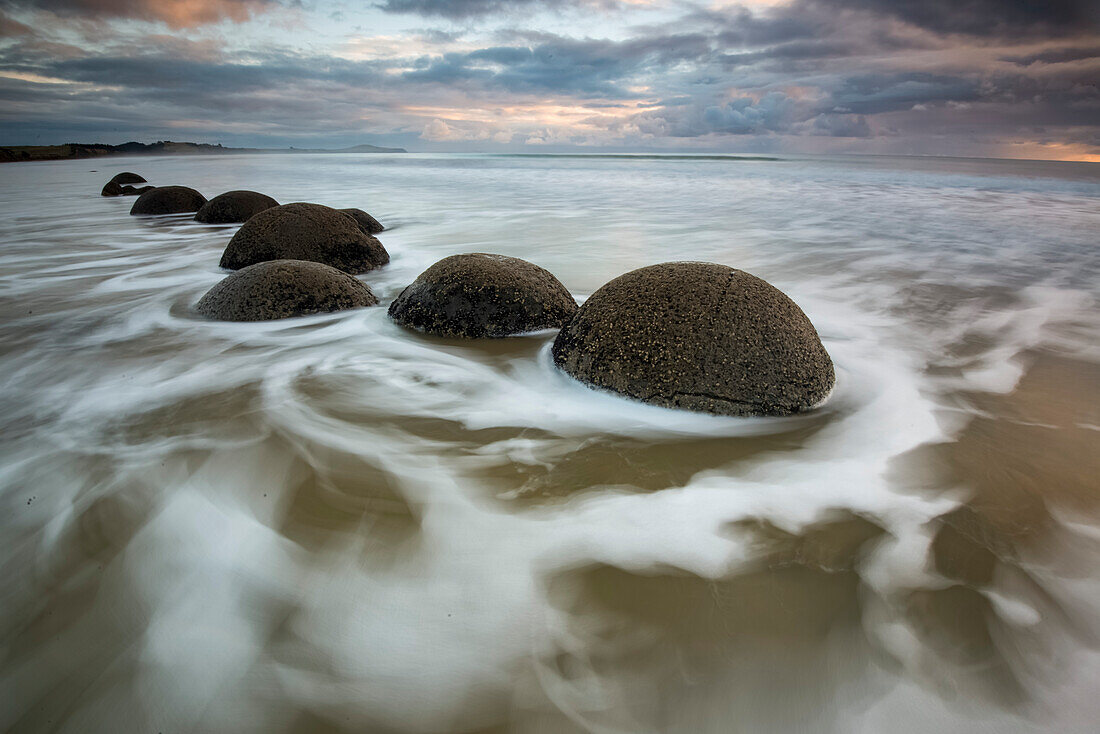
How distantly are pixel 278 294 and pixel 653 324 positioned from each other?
3311 millimetres

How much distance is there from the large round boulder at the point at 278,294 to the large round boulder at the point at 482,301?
964mm

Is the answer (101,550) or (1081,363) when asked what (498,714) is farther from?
(1081,363)

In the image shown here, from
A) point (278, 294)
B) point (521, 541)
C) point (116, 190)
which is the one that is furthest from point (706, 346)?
point (116, 190)

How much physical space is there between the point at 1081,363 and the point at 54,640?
5610 millimetres

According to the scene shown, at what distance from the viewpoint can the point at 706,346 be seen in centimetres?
314

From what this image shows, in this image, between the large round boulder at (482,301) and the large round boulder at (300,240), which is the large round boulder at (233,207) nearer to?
the large round boulder at (300,240)

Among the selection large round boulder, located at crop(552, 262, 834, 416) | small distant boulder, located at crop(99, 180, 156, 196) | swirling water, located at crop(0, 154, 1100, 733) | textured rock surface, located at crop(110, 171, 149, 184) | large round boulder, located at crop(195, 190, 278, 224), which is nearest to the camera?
swirling water, located at crop(0, 154, 1100, 733)

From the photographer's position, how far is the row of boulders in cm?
314

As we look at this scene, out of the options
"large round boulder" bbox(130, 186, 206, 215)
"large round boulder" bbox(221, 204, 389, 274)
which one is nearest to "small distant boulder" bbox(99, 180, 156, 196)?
"large round boulder" bbox(130, 186, 206, 215)

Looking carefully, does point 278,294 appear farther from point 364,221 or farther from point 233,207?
point 233,207

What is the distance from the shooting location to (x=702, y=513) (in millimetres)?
2383

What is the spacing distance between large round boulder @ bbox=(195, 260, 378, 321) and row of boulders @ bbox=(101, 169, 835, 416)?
17 millimetres

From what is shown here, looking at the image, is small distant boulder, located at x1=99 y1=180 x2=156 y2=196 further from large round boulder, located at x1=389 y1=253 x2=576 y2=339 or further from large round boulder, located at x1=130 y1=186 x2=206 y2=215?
large round boulder, located at x1=389 y1=253 x2=576 y2=339

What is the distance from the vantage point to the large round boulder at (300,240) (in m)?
6.45
